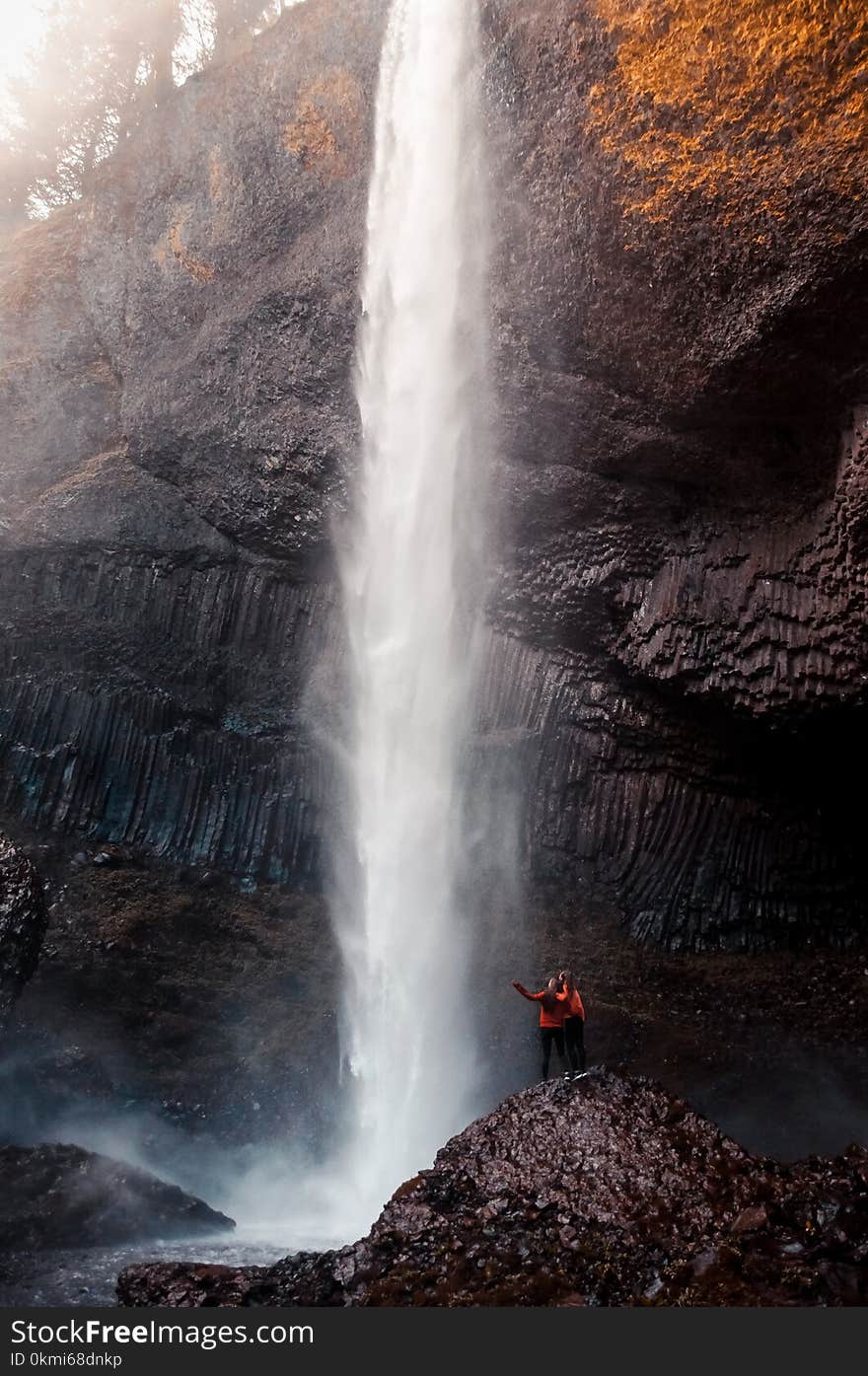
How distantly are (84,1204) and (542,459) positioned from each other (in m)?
8.41

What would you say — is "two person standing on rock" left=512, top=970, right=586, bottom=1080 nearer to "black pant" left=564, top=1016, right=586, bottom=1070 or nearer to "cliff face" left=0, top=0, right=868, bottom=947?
"black pant" left=564, top=1016, right=586, bottom=1070

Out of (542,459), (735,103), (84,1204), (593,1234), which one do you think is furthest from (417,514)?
(593,1234)

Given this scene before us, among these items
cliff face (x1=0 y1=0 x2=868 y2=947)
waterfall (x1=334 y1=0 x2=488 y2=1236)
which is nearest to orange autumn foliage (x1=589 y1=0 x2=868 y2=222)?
cliff face (x1=0 y1=0 x2=868 y2=947)

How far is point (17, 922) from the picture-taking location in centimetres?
779

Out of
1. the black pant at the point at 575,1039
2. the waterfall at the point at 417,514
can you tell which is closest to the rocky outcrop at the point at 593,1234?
the black pant at the point at 575,1039

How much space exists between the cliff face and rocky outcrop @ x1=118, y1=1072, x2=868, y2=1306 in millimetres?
4048

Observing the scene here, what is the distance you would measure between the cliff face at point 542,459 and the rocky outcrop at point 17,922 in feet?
10.8

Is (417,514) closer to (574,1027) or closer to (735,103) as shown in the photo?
(735,103)

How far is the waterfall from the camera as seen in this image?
35.4 feet

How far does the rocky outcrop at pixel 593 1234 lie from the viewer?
504cm

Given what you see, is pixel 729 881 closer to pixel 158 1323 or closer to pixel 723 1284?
pixel 723 1284

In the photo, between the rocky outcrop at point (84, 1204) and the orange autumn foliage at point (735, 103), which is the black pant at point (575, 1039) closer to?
the rocky outcrop at point (84, 1204)

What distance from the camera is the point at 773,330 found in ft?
29.1

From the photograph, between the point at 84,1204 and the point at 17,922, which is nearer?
the point at 84,1204
